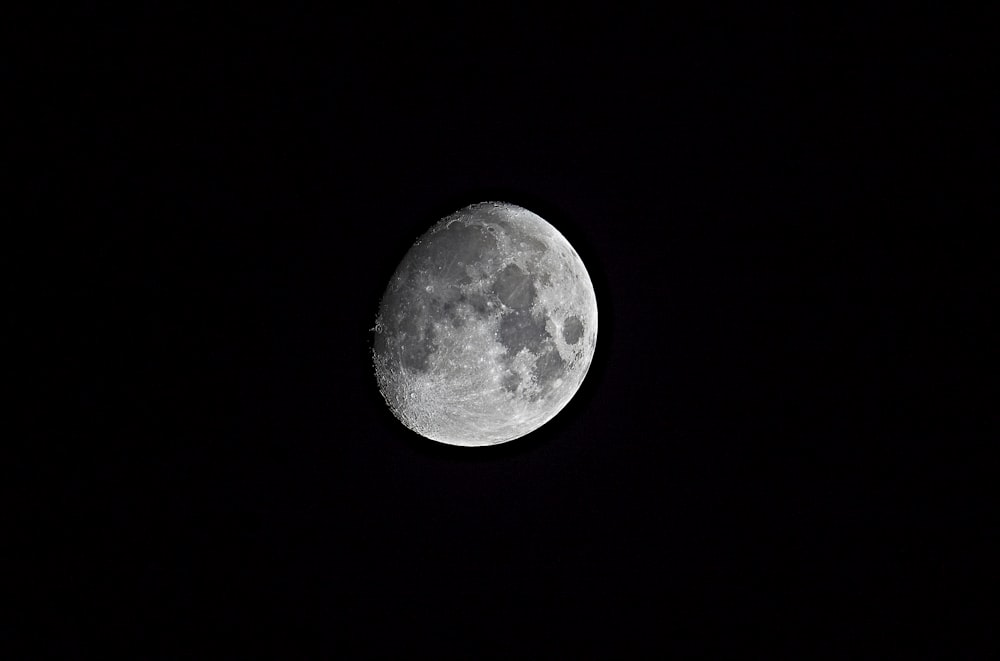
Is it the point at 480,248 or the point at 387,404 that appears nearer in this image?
the point at 480,248

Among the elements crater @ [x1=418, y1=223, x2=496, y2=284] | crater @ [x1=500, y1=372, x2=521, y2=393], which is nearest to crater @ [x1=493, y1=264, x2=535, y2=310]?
crater @ [x1=418, y1=223, x2=496, y2=284]

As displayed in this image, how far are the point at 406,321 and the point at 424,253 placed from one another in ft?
1.86

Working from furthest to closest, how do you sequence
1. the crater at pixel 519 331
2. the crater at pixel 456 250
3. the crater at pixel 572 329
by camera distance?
the crater at pixel 572 329
the crater at pixel 456 250
the crater at pixel 519 331

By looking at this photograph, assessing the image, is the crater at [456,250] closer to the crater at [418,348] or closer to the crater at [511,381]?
the crater at [418,348]

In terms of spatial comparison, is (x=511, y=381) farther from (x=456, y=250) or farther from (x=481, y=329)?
(x=456, y=250)

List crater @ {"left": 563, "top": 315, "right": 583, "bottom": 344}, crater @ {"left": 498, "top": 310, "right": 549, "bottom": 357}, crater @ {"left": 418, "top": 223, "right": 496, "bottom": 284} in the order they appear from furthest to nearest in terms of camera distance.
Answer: crater @ {"left": 563, "top": 315, "right": 583, "bottom": 344}, crater @ {"left": 418, "top": 223, "right": 496, "bottom": 284}, crater @ {"left": 498, "top": 310, "right": 549, "bottom": 357}

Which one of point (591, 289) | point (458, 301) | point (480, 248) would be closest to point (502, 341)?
point (458, 301)

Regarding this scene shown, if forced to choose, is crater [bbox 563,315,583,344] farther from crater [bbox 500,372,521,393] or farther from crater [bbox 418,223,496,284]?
crater [bbox 418,223,496,284]

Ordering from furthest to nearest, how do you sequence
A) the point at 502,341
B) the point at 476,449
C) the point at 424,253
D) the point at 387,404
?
the point at 476,449
the point at 387,404
the point at 424,253
the point at 502,341

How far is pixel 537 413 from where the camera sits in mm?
4195

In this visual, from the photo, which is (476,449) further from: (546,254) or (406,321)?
(546,254)

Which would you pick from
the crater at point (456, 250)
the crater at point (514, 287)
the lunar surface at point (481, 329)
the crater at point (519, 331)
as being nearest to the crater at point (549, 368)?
the lunar surface at point (481, 329)

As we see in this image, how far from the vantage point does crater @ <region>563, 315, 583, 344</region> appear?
13.2 ft

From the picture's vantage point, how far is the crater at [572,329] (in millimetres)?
4012
